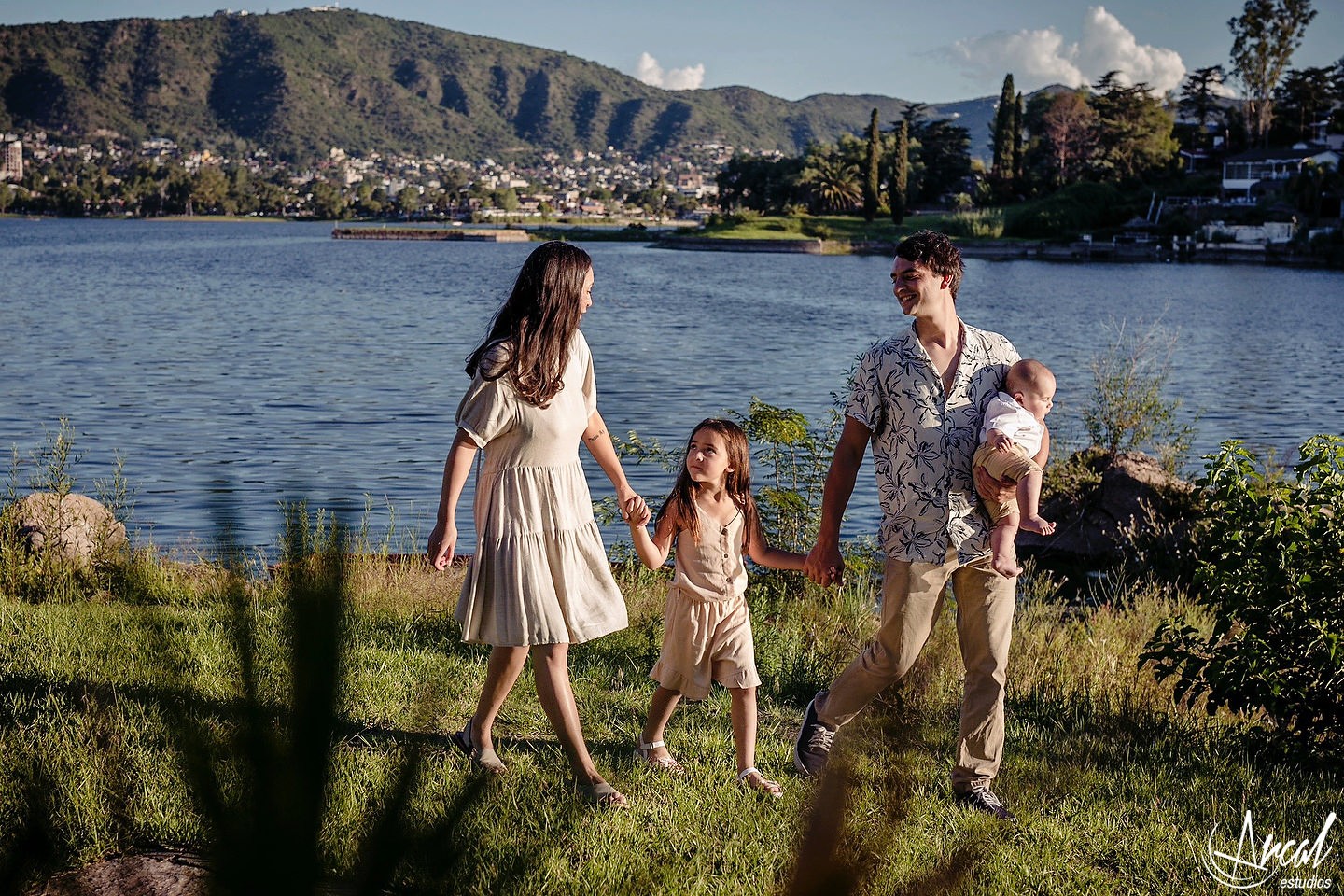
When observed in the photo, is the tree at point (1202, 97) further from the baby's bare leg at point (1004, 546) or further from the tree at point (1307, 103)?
the baby's bare leg at point (1004, 546)

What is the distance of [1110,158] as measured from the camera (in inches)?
4323

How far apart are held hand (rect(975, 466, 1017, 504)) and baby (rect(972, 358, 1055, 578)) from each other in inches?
0.9

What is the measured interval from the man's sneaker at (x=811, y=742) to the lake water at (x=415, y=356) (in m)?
2.30

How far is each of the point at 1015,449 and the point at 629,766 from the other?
1.99m

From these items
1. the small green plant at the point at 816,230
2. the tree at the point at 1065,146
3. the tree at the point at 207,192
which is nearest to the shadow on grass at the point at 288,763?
the small green plant at the point at 816,230

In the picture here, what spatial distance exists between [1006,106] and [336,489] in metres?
108

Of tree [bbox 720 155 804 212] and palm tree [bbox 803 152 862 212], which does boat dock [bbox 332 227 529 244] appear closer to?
tree [bbox 720 155 804 212]

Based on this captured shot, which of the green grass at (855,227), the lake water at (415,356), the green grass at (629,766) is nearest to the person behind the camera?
the green grass at (629,766)

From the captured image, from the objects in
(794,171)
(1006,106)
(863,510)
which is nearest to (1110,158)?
(1006,106)

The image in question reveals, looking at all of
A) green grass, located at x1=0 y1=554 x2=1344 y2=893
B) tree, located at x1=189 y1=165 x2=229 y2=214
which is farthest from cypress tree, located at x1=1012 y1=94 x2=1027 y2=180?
tree, located at x1=189 y1=165 x2=229 y2=214

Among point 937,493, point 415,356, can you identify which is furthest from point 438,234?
point 937,493

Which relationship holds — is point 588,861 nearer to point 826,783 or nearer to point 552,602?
point 552,602

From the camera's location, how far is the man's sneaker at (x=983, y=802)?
4.75 meters

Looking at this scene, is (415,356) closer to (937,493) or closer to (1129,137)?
(937,493)
